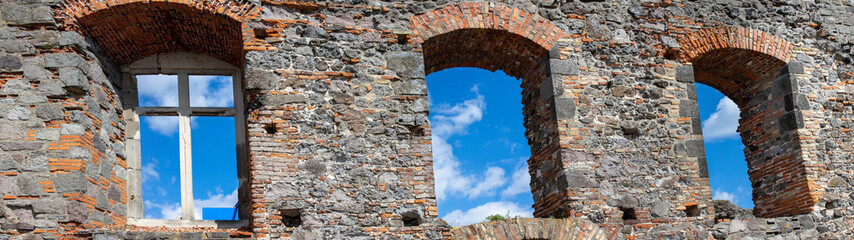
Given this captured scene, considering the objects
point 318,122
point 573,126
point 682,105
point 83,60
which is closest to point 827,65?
point 682,105

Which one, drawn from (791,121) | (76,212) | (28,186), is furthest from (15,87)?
(791,121)

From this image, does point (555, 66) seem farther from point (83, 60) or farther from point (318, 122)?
point (83, 60)

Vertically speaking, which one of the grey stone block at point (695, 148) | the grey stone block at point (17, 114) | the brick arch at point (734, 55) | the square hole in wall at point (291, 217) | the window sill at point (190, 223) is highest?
the brick arch at point (734, 55)

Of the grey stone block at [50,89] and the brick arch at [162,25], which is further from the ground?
the brick arch at [162,25]

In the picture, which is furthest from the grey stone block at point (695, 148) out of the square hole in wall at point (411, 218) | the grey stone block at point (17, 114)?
the grey stone block at point (17, 114)

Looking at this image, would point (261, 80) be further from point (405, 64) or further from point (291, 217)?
point (405, 64)

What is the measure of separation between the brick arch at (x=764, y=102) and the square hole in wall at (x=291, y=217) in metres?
5.22

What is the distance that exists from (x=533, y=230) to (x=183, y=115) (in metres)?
4.18

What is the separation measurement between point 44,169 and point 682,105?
720 centimetres

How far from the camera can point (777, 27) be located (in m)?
10.8

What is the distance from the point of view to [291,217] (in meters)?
8.38

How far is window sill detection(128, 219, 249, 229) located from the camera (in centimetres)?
884

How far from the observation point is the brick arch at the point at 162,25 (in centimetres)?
855

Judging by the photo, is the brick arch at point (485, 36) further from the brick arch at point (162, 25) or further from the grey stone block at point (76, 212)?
the grey stone block at point (76, 212)
